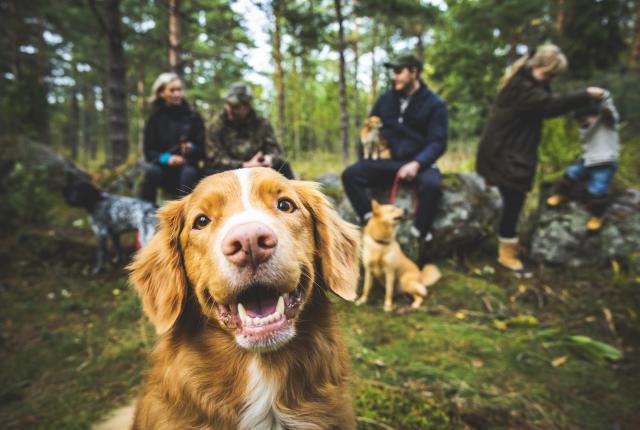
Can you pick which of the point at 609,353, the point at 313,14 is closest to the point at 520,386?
the point at 609,353

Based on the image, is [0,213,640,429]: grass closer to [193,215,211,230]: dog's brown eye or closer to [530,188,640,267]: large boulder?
[530,188,640,267]: large boulder

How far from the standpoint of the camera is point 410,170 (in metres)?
4.11

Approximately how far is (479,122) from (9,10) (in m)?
18.8

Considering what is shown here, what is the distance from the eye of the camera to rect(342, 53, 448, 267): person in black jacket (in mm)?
4148

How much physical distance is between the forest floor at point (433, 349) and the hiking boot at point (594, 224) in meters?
0.54

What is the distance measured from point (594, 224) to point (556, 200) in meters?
0.56

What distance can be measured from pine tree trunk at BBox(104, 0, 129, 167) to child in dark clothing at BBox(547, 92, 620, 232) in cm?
799

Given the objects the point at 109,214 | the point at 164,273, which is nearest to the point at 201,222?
the point at 164,273

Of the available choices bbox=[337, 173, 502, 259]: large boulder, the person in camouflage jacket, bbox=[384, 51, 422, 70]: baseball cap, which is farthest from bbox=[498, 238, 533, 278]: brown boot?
the person in camouflage jacket

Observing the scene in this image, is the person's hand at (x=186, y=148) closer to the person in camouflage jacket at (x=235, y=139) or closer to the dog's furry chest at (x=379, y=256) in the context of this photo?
the person in camouflage jacket at (x=235, y=139)

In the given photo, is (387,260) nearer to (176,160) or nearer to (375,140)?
(375,140)

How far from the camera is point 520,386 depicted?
2.40 meters

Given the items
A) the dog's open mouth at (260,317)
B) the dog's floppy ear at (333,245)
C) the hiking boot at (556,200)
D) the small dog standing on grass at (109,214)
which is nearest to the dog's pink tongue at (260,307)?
the dog's open mouth at (260,317)

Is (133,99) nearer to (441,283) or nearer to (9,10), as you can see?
(9,10)
